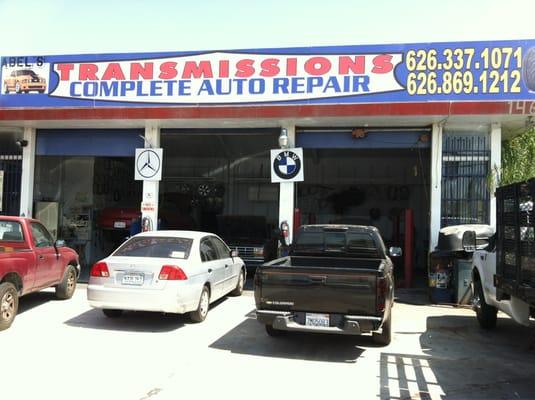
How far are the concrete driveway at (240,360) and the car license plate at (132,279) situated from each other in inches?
28.4

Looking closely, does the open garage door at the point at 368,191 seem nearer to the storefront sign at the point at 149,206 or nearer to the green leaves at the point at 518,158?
the green leaves at the point at 518,158

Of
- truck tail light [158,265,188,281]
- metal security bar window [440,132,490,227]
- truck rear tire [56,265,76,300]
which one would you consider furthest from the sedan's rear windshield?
metal security bar window [440,132,490,227]

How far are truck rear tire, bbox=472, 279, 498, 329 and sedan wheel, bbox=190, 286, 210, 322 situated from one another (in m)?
4.52

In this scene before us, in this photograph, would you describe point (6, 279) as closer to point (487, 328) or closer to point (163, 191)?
point (487, 328)

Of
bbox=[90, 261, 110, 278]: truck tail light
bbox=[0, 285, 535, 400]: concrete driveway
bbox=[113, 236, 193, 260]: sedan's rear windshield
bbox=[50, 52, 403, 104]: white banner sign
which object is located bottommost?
bbox=[0, 285, 535, 400]: concrete driveway

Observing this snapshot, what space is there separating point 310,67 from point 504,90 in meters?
4.52

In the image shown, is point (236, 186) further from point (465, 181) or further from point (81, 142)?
point (465, 181)

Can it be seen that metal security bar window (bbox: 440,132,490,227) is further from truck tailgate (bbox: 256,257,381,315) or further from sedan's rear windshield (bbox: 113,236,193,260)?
sedan's rear windshield (bbox: 113,236,193,260)

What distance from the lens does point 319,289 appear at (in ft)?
21.9

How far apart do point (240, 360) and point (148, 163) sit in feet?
26.7

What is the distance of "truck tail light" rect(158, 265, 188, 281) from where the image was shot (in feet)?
25.7

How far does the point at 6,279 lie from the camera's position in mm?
7938

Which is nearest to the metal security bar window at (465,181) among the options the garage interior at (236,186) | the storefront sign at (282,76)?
the garage interior at (236,186)

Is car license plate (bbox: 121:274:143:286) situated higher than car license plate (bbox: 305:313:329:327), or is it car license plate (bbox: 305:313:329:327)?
car license plate (bbox: 121:274:143:286)
